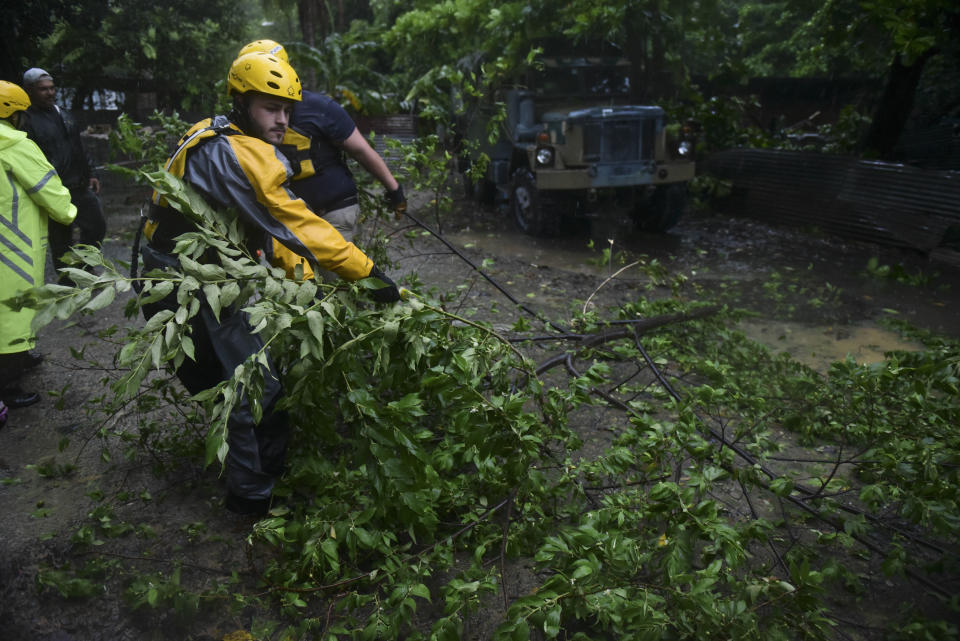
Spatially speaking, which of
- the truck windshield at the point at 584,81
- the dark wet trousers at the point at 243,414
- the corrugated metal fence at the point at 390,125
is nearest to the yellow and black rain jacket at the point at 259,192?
the dark wet trousers at the point at 243,414

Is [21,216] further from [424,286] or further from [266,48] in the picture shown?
[424,286]

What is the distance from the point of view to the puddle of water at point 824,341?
199 inches

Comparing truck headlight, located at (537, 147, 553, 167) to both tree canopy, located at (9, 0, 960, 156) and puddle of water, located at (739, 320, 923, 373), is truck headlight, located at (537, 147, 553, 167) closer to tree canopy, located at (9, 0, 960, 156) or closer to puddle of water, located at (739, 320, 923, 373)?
tree canopy, located at (9, 0, 960, 156)

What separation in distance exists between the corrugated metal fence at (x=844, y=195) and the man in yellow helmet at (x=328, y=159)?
21.6 ft

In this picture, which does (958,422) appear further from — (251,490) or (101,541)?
(101,541)

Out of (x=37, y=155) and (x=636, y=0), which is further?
(x=636, y=0)

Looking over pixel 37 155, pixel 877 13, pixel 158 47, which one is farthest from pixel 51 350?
pixel 158 47

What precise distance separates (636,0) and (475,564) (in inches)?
347

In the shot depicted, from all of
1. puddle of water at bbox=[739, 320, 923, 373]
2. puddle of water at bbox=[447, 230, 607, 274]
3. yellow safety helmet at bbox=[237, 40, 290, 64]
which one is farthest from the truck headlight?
yellow safety helmet at bbox=[237, 40, 290, 64]

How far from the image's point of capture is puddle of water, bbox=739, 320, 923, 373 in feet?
16.6

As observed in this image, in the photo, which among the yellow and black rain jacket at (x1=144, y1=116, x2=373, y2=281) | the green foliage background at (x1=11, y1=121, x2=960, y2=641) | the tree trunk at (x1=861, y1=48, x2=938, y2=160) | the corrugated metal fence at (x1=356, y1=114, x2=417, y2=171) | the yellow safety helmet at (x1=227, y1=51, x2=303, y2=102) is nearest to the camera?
the green foliage background at (x1=11, y1=121, x2=960, y2=641)

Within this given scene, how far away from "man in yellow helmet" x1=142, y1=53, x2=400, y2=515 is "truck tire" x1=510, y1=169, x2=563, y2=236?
572 centimetres

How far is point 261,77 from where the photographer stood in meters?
2.72

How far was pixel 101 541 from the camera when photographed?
9.36 feet
